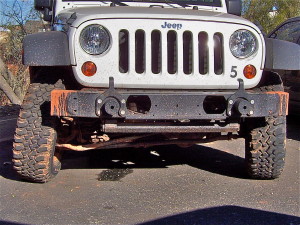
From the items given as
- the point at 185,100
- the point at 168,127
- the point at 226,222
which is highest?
the point at 185,100

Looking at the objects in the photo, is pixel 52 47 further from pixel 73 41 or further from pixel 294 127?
pixel 294 127

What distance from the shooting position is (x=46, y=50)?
3.93 meters

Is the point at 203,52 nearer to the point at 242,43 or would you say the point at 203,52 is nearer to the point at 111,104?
the point at 242,43

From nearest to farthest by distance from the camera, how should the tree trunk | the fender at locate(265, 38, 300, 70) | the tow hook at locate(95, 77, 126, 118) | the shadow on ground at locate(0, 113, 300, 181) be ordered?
the tow hook at locate(95, 77, 126, 118), the fender at locate(265, 38, 300, 70), the shadow on ground at locate(0, 113, 300, 181), the tree trunk

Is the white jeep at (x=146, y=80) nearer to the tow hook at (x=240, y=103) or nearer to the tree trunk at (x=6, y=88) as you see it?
the tow hook at (x=240, y=103)

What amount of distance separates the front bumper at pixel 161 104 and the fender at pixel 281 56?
312mm

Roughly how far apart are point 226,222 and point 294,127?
500 centimetres

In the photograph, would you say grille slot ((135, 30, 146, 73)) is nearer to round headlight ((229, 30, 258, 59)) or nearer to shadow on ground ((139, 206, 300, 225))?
round headlight ((229, 30, 258, 59))

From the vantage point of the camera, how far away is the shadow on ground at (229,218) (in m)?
3.60

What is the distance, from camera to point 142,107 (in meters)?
4.16

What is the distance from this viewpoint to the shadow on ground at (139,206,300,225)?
3598mm

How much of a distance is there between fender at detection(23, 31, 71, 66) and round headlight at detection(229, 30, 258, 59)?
1.47 meters

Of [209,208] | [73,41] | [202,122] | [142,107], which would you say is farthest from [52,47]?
[209,208]

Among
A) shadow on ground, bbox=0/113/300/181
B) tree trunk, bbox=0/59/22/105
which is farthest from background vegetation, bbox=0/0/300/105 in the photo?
shadow on ground, bbox=0/113/300/181
